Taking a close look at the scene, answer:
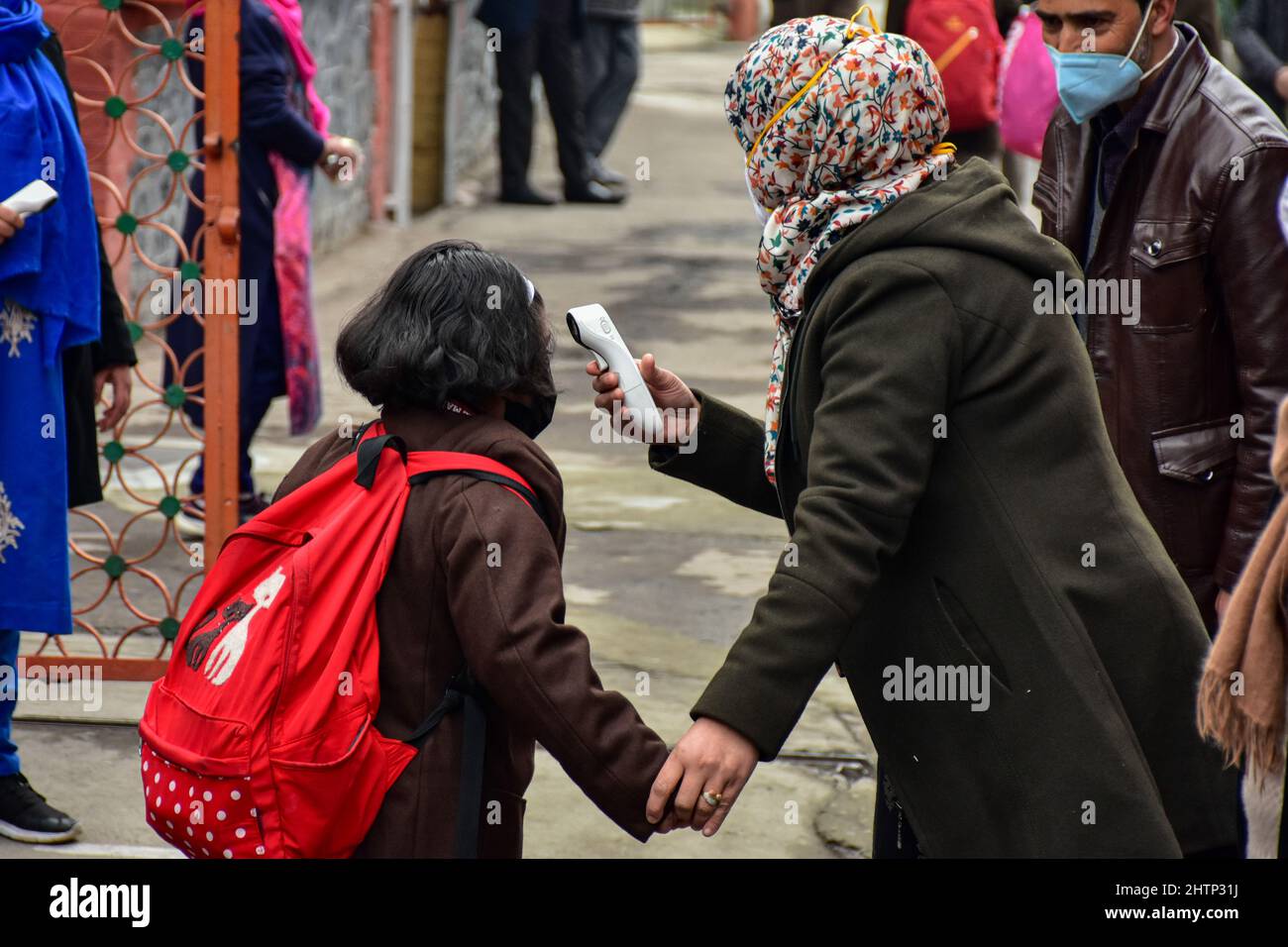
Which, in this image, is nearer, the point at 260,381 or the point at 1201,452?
the point at 1201,452

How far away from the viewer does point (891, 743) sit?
8.48 feet

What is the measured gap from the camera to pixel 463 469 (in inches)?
97.7

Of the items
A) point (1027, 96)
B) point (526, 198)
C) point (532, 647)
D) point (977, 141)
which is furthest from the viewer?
point (526, 198)

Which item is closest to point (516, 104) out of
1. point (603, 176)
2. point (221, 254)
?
point (603, 176)

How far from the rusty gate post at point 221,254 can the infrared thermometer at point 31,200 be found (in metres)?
0.83

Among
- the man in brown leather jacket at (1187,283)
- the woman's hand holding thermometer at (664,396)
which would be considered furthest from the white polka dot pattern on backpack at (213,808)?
the man in brown leather jacket at (1187,283)

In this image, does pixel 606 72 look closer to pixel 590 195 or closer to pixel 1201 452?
pixel 590 195

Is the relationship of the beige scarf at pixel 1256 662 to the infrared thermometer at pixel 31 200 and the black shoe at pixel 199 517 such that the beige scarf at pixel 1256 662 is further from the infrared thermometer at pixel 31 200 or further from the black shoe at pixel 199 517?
the black shoe at pixel 199 517

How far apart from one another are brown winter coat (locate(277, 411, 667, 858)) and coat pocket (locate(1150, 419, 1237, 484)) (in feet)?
4.27

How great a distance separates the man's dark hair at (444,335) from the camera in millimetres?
2510

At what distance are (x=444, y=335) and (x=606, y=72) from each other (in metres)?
10.4

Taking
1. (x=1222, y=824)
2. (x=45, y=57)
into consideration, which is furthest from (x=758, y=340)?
(x=1222, y=824)

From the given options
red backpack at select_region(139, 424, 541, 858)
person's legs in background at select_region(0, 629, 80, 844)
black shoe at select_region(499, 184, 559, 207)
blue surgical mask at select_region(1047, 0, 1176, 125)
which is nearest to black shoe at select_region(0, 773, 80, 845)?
person's legs in background at select_region(0, 629, 80, 844)
